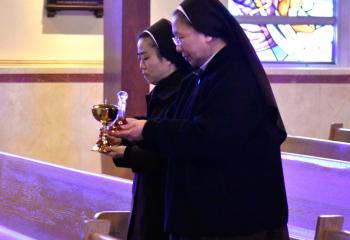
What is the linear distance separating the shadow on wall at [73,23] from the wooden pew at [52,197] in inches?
125

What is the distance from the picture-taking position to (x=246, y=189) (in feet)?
9.09

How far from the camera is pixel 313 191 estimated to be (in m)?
4.73

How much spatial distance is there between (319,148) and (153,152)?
2.85 metres

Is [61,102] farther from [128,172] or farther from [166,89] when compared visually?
[166,89]

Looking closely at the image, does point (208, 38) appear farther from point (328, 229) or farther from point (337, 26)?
point (337, 26)

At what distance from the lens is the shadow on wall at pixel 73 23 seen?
8383 mm

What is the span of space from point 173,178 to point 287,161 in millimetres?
2278

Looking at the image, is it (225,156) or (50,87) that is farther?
(50,87)

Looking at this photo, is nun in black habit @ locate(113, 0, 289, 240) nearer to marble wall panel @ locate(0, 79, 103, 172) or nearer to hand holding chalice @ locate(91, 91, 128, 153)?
hand holding chalice @ locate(91, 91, 128, 153)

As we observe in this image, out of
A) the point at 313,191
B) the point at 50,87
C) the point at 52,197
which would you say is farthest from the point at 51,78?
the point at 313,191

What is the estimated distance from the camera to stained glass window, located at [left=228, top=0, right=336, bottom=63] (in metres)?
9.16

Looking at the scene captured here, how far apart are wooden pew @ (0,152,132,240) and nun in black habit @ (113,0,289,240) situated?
1400mm

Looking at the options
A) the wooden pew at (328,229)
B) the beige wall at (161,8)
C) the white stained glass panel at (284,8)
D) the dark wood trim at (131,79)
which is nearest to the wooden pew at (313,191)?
the wooden pew at (328,229)

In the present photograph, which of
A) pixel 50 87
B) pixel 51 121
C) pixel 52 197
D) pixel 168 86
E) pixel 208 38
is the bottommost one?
pixel 51 121
